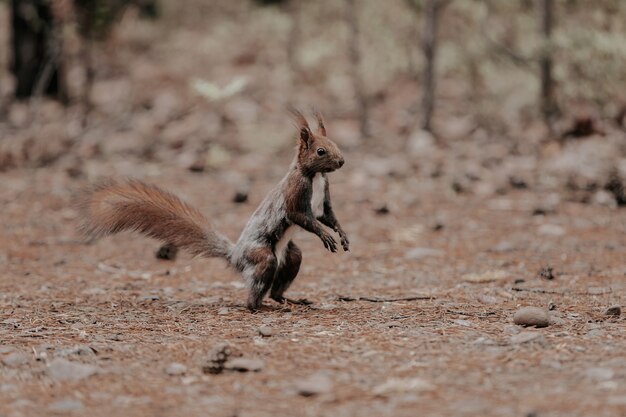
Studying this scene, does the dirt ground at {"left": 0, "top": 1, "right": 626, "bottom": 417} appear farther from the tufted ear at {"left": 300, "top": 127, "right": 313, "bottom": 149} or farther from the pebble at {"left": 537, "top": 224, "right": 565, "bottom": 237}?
the tufted ear at {"left": 300, "top": 127, "right": 313, "bottom": 149}

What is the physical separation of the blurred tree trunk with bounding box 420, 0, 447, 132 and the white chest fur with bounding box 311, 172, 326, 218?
674cm

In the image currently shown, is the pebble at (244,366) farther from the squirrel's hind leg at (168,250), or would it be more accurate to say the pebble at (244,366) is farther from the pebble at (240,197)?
the pebble at (240,197)

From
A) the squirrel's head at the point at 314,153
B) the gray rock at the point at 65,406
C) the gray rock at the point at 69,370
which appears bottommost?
the gray rock at the point at 65,406

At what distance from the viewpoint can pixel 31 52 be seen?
46.3 feet

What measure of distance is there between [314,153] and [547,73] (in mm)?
7273

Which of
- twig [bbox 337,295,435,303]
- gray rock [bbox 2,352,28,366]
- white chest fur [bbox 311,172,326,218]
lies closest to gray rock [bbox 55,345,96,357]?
gray rock [bbox 2,352,28,366]

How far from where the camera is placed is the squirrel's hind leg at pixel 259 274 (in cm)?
445

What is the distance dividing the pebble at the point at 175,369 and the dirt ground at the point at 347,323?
0.01m

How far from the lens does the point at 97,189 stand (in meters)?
4.55

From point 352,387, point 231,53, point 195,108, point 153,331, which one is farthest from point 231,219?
point 231,53

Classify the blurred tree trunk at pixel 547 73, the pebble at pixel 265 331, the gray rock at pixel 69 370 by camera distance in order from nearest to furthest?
the gray rock at pixel 69 370
the pebble at pixel 265 331
the blurred tree trunk at pixel 547 73

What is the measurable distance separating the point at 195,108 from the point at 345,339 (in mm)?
10672

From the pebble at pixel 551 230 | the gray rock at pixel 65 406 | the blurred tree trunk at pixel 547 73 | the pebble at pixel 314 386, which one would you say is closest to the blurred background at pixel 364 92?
the blurred tree trunk at pixel 547 73

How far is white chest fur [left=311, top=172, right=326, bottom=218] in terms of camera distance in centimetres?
460
